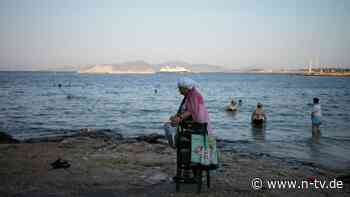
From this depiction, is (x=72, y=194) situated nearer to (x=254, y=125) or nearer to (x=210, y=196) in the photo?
(x=210, y=196)

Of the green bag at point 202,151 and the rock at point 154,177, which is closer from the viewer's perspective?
the green bag at point 202,151

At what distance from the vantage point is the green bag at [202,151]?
5.81 metres

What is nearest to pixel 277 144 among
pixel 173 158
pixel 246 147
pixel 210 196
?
pixel 246 147

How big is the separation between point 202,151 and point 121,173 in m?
2.53

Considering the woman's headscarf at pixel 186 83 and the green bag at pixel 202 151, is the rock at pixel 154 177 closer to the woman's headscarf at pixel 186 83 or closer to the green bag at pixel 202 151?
the green bag at pixel 202 151

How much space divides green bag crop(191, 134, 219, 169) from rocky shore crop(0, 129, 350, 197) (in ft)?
2.19

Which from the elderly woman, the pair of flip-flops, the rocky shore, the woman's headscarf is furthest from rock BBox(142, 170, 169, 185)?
the woman's headscarf

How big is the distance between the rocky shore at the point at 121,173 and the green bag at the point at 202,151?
2.19ft

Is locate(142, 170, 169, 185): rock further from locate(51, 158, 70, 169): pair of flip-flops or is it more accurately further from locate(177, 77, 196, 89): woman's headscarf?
locate(177, 77, 196, 89): woman's headscarf

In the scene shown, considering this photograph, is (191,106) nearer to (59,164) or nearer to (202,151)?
(202,151)

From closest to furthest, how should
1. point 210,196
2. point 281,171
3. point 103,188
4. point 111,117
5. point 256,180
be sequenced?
point 210,196 < point 103,188 < point 256,180 < point 281,171 < point 111,117

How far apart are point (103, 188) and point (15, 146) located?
6.03m

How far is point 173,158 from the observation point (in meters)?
9.71

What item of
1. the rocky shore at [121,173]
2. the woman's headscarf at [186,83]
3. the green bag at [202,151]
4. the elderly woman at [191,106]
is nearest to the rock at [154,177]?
the rocky shore at [121,173]
